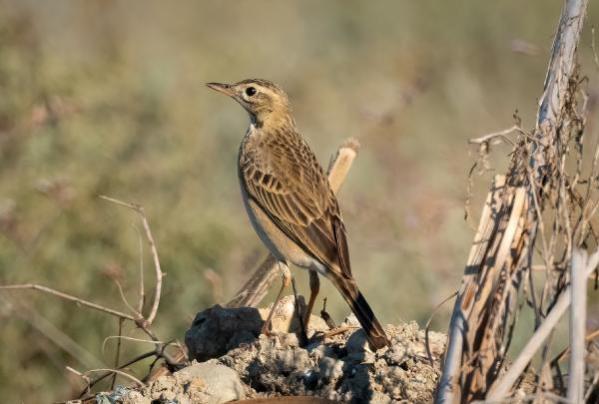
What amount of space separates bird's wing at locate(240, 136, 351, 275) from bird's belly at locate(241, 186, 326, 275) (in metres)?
0.03

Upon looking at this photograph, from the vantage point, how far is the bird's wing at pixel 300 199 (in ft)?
21.7

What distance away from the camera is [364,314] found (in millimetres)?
5527

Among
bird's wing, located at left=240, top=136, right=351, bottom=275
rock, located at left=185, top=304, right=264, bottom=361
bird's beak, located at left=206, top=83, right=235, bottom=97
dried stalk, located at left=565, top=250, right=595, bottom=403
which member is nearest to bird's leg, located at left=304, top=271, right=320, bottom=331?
bird's wing, located at left=240, top=136, right=351, bottom=275

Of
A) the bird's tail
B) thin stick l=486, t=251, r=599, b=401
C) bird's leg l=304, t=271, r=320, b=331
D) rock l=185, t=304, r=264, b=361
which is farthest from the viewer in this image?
bird's leg l=304, t=271, r=320, b=331

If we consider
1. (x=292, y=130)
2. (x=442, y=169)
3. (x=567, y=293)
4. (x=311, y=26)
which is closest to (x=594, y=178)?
(x=567, y=293)

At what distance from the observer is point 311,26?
1962 cm

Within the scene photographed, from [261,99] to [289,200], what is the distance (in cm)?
104

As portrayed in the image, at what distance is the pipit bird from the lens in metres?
6.57

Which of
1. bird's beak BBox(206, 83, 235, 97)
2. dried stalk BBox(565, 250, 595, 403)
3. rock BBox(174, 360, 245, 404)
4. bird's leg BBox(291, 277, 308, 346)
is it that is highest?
bird's beak BBox(206, 83, 235, 97)

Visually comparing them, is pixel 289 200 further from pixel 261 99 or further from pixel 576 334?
pixel 576 334

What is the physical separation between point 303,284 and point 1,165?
9.49ft

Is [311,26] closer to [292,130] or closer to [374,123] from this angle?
[374,123]

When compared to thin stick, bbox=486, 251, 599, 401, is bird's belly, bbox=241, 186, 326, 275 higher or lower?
higher

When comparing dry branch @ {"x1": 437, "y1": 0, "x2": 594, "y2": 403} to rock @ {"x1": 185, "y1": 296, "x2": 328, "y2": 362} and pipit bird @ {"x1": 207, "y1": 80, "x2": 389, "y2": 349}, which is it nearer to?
rock @ {"x1": 185, "y1": 296, "x2": 328, "y2": 362}
